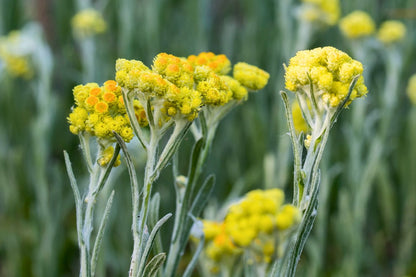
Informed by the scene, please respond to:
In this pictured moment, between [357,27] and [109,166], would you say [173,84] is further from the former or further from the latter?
[357,27]

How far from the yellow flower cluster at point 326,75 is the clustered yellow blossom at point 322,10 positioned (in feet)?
4.14

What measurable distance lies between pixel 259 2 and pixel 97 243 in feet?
6.10

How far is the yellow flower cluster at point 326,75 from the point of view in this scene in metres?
0.55

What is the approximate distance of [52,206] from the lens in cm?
176

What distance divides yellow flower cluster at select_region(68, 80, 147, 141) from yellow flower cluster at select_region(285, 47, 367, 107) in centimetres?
19

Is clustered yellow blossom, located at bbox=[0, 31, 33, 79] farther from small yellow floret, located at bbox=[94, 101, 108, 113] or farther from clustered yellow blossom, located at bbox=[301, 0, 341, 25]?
small yellow floret, located at bbox=[94, 101, 108, 113]

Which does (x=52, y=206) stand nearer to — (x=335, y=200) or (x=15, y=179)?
(x=15, y=179)

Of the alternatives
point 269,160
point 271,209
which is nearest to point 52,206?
point 269,160

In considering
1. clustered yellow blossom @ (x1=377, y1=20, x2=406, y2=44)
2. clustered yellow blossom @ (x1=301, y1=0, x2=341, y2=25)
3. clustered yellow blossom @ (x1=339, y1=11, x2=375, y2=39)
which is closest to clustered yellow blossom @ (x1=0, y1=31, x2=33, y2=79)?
clustered yellow blossom @ (x1=301, y1=0, x2=341, y2=25)

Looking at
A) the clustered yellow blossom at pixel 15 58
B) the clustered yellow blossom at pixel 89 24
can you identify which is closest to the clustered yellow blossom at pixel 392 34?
the clustered yellow blossom at pixel 89 24

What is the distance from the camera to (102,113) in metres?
0.57

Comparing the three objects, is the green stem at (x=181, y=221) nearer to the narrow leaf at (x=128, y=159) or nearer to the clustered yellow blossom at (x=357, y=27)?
the narrow leaf at (x=128, y=159)

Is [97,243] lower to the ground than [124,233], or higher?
higher

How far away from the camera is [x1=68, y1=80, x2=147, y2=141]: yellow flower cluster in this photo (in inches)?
22.5
